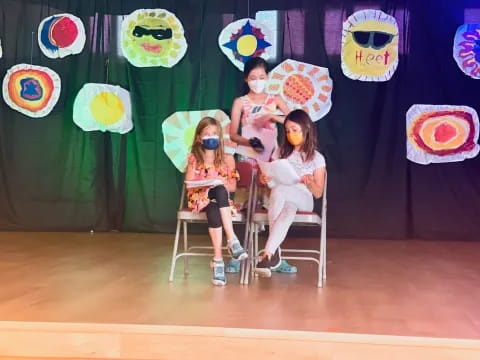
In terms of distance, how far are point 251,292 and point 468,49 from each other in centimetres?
304

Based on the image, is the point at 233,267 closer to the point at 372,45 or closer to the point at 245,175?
the point at 245,175

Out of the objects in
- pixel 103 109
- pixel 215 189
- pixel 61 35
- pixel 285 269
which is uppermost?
pixel 61 35

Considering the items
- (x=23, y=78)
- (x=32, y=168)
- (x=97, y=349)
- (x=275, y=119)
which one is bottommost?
(x=97, y=349)

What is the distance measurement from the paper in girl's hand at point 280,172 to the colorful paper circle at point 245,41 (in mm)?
1947

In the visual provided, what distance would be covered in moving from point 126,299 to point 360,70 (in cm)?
296

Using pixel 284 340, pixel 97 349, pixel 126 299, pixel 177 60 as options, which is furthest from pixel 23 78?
pixel 284 340

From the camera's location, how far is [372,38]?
176 inches

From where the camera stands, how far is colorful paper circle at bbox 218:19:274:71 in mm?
4547

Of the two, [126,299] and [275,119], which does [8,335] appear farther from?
[275,119]

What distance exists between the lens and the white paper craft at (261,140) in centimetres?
319

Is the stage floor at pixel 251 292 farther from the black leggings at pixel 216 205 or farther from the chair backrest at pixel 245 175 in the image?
the chair backrest at pixel 245 175

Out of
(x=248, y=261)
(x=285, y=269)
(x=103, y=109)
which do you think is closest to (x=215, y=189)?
(x=248, y=261)

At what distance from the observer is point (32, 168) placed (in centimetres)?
486

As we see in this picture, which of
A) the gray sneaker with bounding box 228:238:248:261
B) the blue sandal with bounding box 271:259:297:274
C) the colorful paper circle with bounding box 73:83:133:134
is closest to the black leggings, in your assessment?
the gray sneaker with bounding box 228:238:248:261
